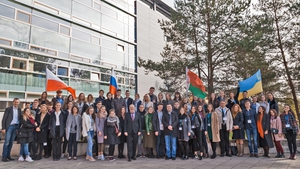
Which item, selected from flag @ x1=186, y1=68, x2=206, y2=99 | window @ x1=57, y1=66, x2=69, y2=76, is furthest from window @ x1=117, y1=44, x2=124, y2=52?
flag @ x1=186, y1=68, x2=206, y2=99

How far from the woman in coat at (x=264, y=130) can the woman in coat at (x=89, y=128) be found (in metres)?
5.81

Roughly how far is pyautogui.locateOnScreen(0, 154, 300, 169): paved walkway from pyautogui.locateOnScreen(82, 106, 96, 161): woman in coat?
0.30 m

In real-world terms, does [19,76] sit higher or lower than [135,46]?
lower

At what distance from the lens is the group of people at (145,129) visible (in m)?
7.84

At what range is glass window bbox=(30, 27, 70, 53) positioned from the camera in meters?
16.1

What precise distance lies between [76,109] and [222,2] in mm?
12803

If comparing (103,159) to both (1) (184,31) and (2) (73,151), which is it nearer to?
(2) (73,151)

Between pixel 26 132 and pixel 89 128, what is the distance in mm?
1942

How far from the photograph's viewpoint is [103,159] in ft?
26.2

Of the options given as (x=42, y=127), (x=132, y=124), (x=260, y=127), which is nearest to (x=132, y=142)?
(x=132, y=124)

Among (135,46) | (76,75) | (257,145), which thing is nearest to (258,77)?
(257,145)

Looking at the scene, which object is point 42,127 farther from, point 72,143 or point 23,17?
point 23,17

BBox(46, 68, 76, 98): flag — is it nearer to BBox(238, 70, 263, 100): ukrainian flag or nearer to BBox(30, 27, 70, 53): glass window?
BBox(30, 27, 70, 53): glass window

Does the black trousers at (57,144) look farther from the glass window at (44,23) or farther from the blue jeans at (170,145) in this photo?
the glass window at (44,23)
